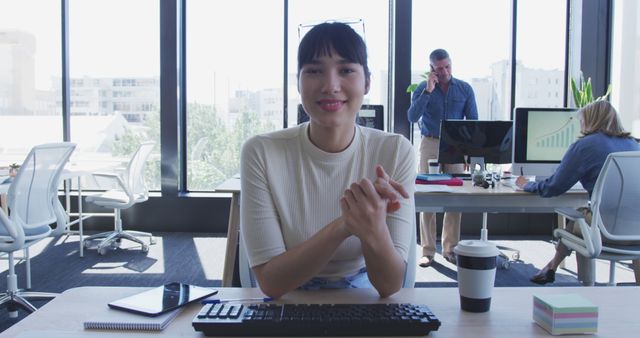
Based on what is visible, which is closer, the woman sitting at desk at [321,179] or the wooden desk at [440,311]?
the wooden desk at [440,311]

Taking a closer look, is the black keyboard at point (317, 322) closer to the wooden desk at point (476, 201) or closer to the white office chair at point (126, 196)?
the wooden desk at point (476, 201)

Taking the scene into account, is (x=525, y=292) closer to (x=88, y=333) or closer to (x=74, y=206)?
(x=88, y=333)

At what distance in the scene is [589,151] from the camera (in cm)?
297

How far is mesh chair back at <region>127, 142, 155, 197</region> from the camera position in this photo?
4.61 metres

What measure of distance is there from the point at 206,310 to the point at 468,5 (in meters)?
5.11

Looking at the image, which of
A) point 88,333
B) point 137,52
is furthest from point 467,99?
point 88,333

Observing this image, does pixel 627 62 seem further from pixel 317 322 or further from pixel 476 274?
pixel 317 322

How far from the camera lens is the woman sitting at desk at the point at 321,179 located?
1119 millimetres

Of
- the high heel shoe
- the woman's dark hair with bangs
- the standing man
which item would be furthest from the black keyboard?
the standing man

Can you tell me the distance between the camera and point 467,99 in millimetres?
4492

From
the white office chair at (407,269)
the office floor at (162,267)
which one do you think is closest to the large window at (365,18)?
the office floor at (162,267)

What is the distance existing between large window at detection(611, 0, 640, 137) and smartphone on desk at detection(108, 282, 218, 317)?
525 cm

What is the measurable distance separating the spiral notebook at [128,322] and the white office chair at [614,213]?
2481 millimetres

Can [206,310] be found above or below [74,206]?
above
